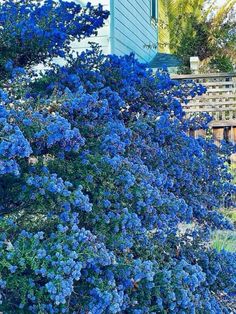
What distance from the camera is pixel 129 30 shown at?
919 centimetres

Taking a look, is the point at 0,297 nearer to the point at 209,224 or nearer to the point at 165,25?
the point at 209,224

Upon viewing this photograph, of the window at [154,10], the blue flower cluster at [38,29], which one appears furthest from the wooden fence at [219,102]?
the blue flower cluster at [38,29]

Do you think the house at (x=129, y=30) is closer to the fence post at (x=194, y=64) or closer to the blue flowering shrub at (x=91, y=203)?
the fence post at (x=194, y=64)

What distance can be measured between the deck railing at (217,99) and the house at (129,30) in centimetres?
113

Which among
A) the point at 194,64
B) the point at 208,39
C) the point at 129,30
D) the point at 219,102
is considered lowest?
the point at 219,102

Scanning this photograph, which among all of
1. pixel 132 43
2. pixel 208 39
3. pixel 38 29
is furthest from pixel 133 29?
pixel 38 29

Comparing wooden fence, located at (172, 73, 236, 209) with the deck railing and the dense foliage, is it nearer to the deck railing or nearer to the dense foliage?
the deck railing

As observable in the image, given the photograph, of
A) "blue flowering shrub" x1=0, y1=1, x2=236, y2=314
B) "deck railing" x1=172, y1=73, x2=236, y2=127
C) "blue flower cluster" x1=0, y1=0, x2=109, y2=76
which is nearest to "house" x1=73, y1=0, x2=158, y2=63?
"deck railing" x1=172, y1=73, x2=236, y2=127

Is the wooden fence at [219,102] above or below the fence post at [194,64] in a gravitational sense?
below

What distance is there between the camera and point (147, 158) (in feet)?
9.47

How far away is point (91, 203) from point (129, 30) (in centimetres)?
735

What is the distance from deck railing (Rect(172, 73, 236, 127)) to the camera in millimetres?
8461

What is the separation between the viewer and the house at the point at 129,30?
7773 mm

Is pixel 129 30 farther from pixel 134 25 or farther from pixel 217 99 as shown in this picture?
pixel 217 99
